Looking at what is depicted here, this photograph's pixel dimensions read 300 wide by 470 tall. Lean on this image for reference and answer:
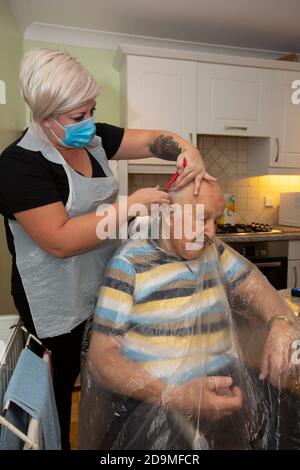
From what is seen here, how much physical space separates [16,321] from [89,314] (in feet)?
0.70

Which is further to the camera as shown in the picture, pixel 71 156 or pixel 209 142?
pixel 209 142

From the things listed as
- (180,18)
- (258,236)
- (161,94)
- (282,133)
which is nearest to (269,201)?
(282,133)

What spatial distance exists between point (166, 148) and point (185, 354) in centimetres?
63

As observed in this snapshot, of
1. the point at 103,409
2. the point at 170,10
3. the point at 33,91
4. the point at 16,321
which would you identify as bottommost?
the point at 103,409

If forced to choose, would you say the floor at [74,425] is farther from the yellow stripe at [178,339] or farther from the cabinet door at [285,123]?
the cabinet door at [285,123]

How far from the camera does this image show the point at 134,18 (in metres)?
2.40

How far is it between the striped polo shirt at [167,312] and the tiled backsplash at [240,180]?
6.43 feet

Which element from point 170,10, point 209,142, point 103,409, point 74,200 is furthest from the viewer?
point 209,142

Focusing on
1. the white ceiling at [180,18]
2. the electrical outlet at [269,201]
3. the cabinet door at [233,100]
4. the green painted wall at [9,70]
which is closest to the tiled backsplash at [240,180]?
the electrical outlet at [269,201]

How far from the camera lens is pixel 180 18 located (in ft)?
7.86

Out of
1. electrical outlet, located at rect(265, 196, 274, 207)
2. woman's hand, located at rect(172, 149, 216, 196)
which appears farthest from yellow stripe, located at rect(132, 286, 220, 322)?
electrical outlet, located at rect(265, 196, 274, 207)
